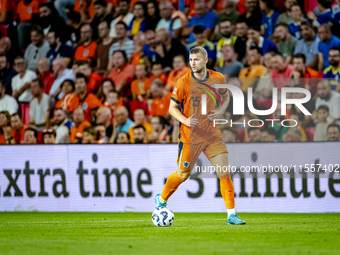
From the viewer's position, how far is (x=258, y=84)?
918 cm

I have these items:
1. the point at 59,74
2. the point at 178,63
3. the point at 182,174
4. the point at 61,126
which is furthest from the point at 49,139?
the point at 182,174

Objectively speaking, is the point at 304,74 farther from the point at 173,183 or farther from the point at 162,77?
the point at 173,183

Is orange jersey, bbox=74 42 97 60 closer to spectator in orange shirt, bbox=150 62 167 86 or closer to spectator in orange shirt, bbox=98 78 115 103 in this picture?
spectator in orange shirt, bbox=98 78 115 103

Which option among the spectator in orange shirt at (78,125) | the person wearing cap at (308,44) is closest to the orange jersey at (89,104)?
the spectator in orange shirt at (78,125)

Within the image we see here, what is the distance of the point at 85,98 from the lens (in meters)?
10.5

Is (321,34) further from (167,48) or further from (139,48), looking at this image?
(139,48)

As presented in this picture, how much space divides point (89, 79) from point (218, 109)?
548cm

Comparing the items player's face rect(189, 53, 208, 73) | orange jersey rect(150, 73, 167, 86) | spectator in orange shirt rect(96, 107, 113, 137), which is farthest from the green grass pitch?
orange jersey rect(150, 73, 167, 86)

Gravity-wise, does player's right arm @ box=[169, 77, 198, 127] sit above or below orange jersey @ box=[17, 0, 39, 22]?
below

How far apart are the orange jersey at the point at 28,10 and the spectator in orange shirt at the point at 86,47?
143 cm

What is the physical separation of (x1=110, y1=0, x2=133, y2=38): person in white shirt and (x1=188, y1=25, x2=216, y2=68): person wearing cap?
1.72m

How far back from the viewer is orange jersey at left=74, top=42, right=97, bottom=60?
1105cm

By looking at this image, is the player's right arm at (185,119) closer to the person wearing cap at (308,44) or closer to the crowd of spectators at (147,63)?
the crowd of spectators at (147,63)

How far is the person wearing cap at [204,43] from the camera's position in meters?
10.1
